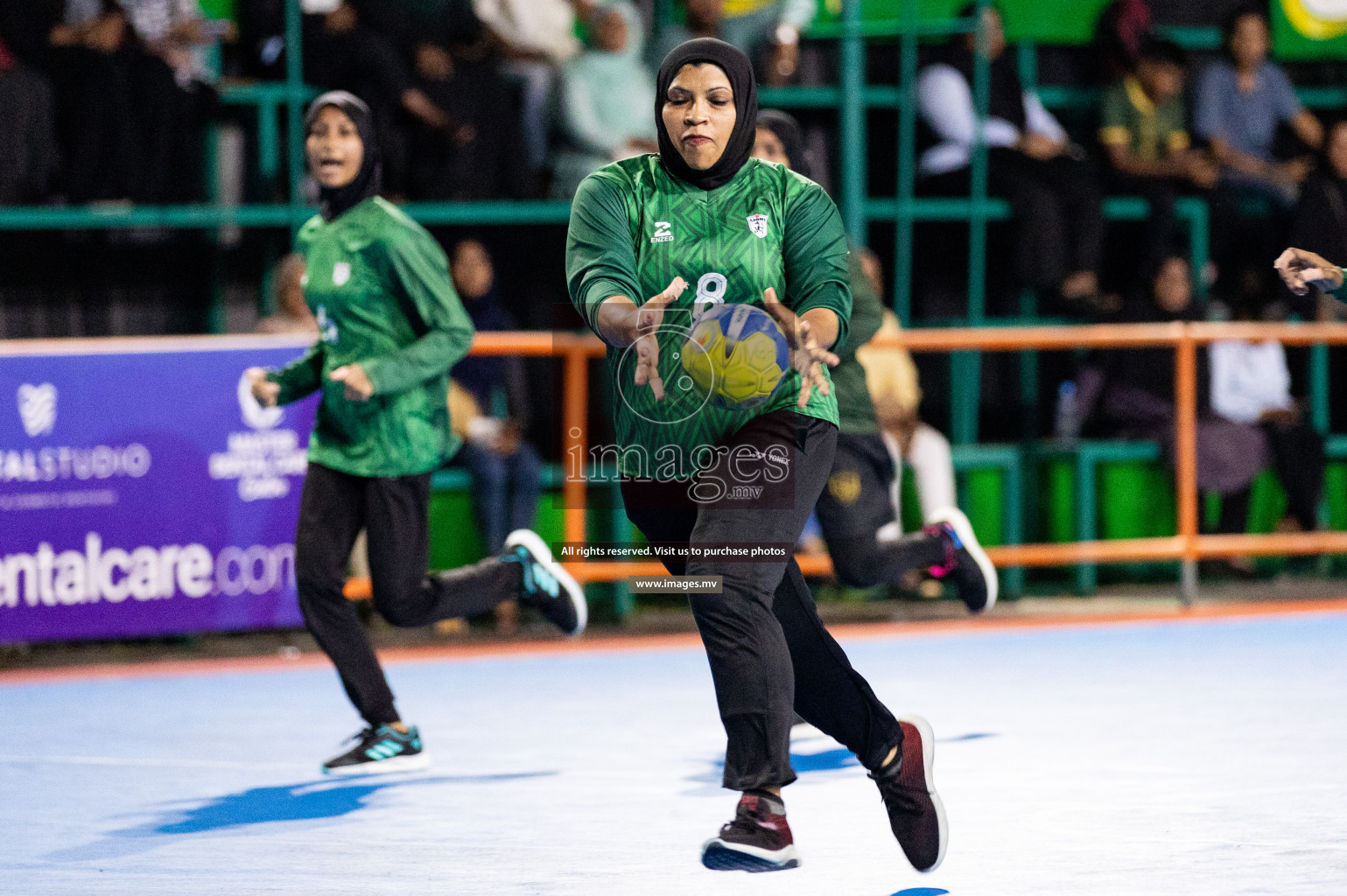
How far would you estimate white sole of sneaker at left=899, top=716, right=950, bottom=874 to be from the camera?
16.2 ft

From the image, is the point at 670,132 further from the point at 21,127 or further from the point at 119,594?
the point at 21,127

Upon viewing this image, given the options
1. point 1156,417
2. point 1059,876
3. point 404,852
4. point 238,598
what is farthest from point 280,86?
point 1059,876

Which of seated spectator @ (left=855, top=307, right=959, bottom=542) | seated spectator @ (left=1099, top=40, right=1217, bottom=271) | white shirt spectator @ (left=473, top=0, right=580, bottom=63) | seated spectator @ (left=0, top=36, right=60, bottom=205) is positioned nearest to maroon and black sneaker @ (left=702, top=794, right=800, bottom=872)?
seated spectator @ (left=855, top=307, right=959, bottom=542)

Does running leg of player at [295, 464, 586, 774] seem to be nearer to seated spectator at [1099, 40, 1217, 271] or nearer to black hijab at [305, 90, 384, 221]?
black hijab at [305, 90, 384, 221]

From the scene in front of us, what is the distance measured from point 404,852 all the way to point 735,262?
2.03m

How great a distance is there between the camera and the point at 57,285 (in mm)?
11906

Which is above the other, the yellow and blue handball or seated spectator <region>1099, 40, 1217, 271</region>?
seated spectator <region>1099, 40, 1217, 271</region>

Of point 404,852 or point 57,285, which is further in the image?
point 57,285

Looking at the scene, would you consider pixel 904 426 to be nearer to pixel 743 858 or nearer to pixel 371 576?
pixel 371 576

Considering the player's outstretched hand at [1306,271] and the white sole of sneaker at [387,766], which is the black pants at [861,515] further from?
the player's outstretched hand at [1306,271]

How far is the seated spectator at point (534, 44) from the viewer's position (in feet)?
39.8

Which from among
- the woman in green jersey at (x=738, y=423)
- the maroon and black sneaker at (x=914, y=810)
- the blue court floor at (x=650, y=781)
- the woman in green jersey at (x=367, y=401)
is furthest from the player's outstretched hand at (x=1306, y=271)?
the woman in green jersey at (x=367, y=401)

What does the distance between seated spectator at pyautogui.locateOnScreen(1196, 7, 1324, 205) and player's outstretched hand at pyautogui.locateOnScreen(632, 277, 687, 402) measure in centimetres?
949

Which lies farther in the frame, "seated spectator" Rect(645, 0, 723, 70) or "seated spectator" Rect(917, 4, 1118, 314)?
"seated spectator" Rect(917, 4, 1118, 314)
